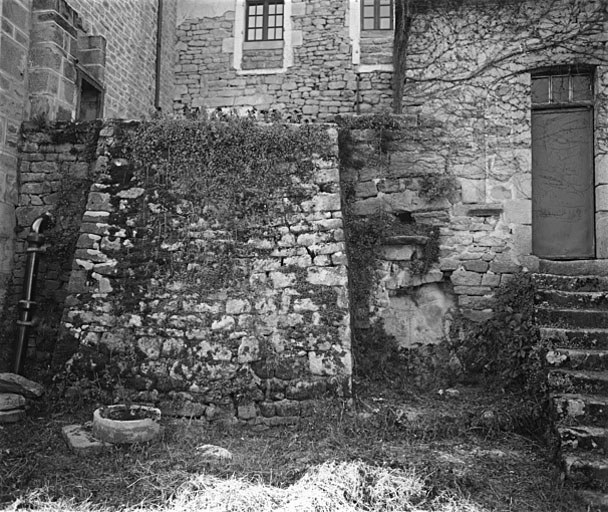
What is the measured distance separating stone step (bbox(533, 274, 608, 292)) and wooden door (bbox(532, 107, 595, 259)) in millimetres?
600

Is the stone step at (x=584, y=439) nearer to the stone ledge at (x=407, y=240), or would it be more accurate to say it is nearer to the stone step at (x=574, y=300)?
the stone step at (x=574, y=300)

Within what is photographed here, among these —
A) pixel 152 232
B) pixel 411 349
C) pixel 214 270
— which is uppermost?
pixel 152 232

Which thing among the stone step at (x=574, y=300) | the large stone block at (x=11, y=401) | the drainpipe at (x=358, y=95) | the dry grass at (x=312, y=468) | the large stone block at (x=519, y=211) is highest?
the drainpipe at (x=358, y=95)

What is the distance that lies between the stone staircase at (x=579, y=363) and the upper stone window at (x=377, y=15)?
21.5 feet

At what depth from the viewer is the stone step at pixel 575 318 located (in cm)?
491

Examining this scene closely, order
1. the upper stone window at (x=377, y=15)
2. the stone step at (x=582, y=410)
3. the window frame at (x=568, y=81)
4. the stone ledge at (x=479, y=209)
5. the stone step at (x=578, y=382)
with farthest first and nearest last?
the upper stone window at (x=377, y=15)
the window frame at (x=568, y=81)
the stone ledge at (x=479, y=209)
the stone step at (x=578, y=382)
the stone step at (x=582, y=410)

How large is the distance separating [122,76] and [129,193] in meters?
4.15

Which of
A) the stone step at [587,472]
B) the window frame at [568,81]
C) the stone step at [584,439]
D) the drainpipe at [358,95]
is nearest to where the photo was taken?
the stone step at [587,472]

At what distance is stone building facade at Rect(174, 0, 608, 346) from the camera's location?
5859 millimetres

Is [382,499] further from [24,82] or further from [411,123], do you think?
[24,82]

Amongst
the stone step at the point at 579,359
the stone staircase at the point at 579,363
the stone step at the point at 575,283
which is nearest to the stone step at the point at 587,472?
the stone staircase at the point at 579,363

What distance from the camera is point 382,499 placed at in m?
3.39

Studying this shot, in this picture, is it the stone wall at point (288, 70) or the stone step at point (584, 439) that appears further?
the stone wall at point (288, 70)

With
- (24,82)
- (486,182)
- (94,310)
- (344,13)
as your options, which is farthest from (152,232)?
(344,13)
